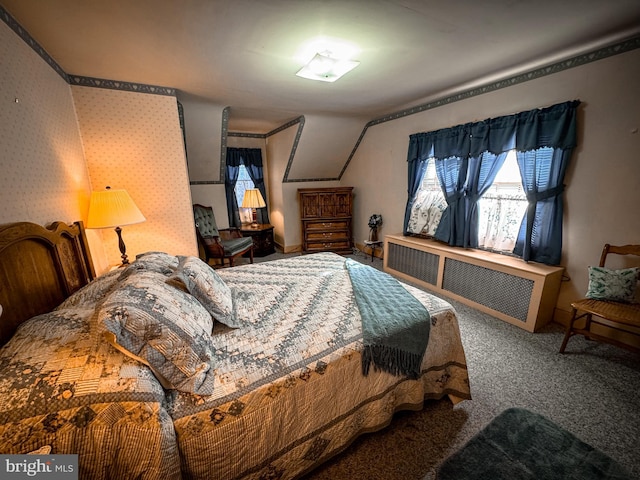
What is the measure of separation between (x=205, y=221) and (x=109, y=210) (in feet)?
7.12

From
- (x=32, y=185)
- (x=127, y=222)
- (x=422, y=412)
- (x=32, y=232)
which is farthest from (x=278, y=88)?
(x=422, y=412)

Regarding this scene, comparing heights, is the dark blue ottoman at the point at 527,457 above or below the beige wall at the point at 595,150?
below

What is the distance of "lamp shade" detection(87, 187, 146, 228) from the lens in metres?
1.92

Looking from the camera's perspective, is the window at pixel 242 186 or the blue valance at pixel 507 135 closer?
the blue valance at pixel 507 135

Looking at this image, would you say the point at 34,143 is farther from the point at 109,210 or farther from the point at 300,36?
the point at 300,36

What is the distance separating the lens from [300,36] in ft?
5.74

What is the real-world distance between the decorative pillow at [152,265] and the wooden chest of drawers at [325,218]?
10.0 ft

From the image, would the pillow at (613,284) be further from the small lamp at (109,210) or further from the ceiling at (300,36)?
the small lamp at (109,210)

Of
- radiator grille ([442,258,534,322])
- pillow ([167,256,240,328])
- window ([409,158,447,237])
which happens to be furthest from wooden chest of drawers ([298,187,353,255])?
pillow ([167,256,240,328])

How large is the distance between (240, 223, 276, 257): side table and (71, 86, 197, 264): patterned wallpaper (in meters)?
1.75

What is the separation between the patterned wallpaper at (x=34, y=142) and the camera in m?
1.30

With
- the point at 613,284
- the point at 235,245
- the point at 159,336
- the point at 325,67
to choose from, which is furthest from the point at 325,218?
the point at 159,336

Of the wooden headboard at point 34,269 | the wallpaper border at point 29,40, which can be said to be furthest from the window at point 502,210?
the wallpaper border at point 29,40

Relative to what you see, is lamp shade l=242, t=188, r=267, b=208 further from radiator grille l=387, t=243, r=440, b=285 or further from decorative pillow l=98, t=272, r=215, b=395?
decorative pillow l=98, t=272, r=215, b=395
